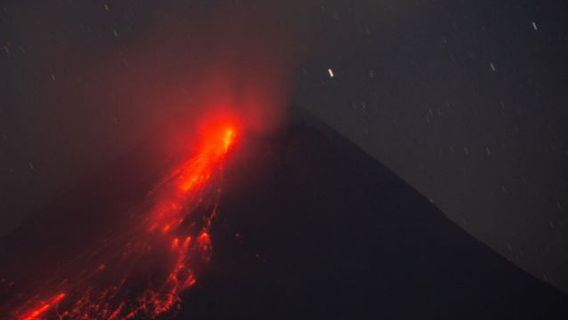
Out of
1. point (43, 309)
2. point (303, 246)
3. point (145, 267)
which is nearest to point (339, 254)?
point (303, 246)

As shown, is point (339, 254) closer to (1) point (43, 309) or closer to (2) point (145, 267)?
(2) point (145, 267)

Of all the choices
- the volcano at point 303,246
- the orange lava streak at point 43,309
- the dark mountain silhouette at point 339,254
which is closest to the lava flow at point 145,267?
the orange lava streak at point 43,309

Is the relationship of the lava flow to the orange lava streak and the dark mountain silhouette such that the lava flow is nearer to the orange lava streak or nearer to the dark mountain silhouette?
the orange lava streak

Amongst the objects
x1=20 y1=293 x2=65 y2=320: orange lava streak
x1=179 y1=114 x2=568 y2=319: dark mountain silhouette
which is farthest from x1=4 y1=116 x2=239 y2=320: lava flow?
x1=179 y1=114 x2=568 y2=319: dark mountain silhouette

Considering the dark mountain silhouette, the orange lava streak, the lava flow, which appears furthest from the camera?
the dark mountain silhouette

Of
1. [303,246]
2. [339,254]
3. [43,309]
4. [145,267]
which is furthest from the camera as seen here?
[339,254]

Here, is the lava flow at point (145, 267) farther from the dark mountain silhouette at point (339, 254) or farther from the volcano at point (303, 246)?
the dark mountain silhouette at point (339, 254)

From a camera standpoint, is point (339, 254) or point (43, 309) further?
point (339, 254)
